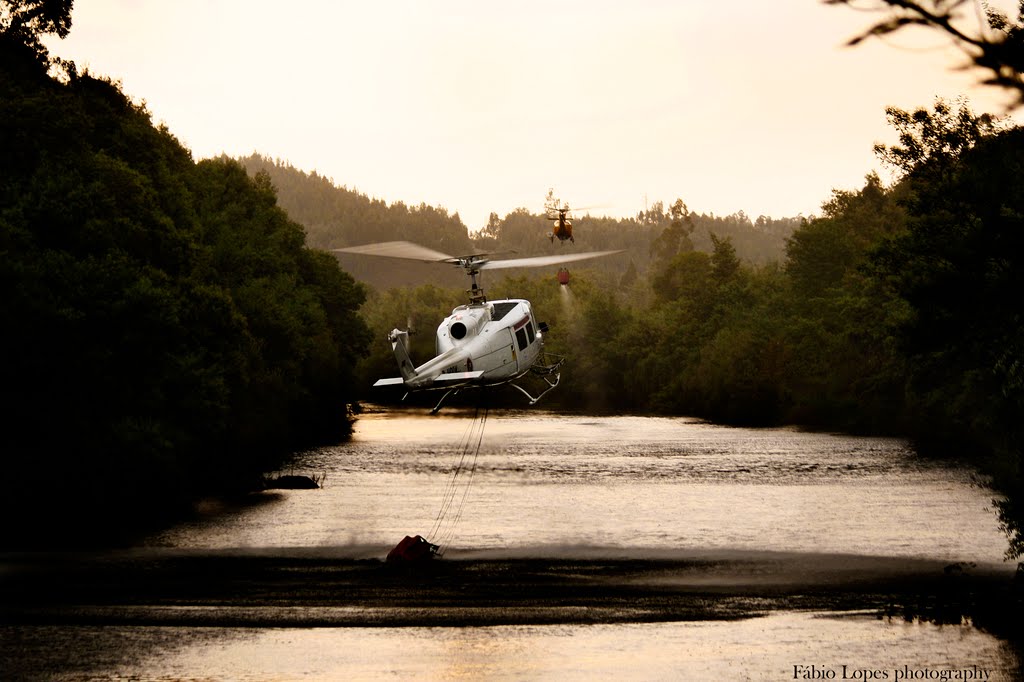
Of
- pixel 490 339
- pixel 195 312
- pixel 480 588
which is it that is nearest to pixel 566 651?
pixel 480 588

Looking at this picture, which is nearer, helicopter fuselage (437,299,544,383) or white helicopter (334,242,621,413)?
white helicopter (334,242,621,413)

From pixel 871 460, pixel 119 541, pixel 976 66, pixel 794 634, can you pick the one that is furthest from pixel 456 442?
pixel 976 66

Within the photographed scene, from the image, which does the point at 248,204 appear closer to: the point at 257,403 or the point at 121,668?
the point at 257,403

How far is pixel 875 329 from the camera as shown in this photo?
97.4m

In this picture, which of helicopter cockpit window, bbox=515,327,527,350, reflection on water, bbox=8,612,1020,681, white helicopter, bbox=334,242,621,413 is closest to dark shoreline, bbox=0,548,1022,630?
reflection on water, bbox=8,612,1020,681

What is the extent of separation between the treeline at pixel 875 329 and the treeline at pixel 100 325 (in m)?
36.3

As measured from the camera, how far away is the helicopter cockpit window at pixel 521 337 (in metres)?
42.0

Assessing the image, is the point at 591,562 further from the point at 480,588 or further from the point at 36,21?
the point at 36,21

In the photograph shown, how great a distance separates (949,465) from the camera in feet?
284

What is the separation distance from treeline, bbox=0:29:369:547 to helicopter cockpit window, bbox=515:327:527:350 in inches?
841

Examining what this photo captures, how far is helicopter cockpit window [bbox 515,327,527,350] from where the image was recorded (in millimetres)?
42000

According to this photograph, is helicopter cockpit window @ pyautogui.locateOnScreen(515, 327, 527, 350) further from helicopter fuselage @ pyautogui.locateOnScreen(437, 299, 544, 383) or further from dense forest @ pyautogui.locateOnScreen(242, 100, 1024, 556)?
dense forest @ pyautogui.locateOnScreen(242, 100, 1024, 556)

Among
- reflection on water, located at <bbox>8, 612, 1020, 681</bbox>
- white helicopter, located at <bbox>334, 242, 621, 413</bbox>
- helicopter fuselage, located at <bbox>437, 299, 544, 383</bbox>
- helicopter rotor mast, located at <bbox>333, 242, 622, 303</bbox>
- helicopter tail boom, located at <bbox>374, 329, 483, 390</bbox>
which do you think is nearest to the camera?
reflection on water, located at <bbox>8, 612, 1020, 681</bbox>

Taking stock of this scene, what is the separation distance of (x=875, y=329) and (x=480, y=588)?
58.0 m
